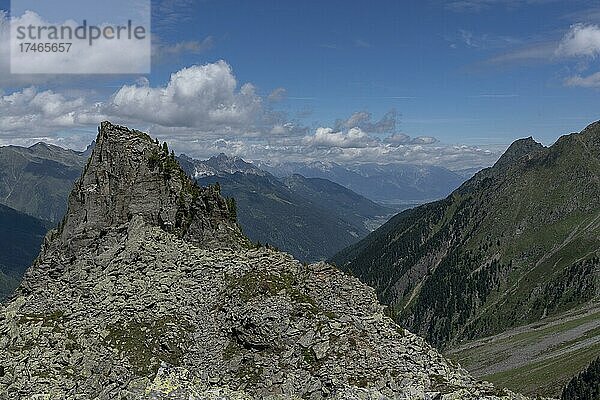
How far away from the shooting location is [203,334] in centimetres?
3148

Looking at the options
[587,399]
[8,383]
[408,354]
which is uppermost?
[408,354]

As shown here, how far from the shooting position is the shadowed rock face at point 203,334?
2609 cm

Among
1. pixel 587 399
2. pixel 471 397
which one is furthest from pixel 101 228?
pixel 587 399

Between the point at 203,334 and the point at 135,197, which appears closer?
the point at 203,334

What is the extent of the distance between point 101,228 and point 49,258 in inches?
212

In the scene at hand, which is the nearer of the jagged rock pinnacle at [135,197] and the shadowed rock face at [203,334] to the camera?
the shadowed rock face at [203,334]

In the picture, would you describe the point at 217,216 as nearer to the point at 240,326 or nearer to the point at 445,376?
the point at 240,326

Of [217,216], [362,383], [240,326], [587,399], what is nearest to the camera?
[362,383]

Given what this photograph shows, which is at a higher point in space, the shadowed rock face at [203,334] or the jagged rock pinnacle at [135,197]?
the jagged rock pinnacle at [135,197]

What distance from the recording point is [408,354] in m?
27.8

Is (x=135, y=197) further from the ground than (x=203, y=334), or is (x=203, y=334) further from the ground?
(x=135, y=197)

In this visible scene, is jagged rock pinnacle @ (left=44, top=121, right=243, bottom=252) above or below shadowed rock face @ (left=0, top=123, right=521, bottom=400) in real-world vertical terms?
above

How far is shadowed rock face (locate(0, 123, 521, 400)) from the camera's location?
1027 inches

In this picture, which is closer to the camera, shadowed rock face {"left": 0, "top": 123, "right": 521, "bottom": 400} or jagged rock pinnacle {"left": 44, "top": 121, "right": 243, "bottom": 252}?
shadowed rock face {"left": 0, "top": 123, "right": 521, "bottom": 400}
